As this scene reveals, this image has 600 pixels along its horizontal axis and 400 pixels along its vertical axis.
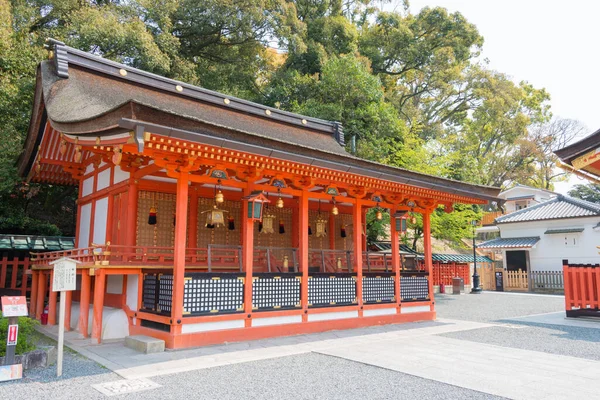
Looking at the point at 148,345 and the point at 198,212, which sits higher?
the point at 198,212

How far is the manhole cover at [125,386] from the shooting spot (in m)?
5.23

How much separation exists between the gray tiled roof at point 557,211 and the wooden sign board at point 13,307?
27604 millimetres

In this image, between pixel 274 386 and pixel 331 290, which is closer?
pixel 274 386

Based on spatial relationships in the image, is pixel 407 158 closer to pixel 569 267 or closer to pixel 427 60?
pixel 569 267

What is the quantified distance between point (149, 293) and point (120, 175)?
311 cm

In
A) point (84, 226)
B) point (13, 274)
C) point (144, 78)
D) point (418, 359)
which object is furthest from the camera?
point (13, 274)

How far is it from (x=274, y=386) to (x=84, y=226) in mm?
8666

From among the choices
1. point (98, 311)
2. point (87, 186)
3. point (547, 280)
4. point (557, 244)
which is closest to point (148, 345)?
point (98, 311)

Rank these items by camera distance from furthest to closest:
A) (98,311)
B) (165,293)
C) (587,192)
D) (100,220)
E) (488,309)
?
(587,192), (488,309), (100,220), (98,311), (165,293)

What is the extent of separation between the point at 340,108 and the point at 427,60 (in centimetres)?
1326

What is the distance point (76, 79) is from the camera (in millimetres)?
11164

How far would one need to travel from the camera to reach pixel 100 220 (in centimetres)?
1074

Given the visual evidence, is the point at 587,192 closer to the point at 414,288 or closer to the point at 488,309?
the point at 488,309

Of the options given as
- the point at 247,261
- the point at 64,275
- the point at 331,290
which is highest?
the point at 247,261
